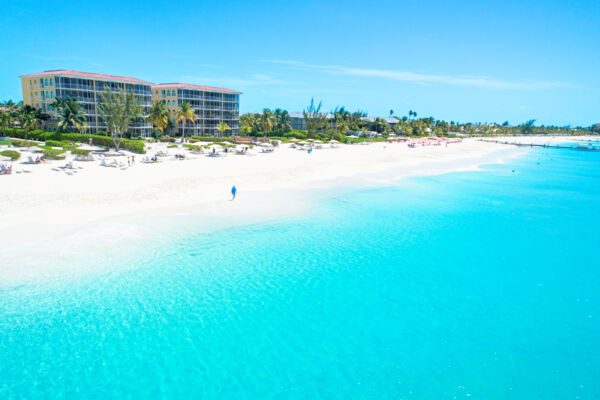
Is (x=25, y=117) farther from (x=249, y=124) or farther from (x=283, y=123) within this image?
(x=283, y=123)

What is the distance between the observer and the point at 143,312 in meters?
13.1

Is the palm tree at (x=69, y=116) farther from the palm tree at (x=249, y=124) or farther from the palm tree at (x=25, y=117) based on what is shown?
the palm tree at (x=249, y=124)

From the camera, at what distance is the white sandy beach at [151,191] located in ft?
69.9

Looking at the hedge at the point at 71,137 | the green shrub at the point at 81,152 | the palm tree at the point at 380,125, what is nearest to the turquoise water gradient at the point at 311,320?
the green shrub at the point at 81,152

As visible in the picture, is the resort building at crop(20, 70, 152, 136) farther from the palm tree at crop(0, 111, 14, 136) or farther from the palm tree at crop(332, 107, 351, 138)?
the palm tree at crop(332, 107, 351, 138)

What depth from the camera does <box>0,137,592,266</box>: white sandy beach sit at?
21297mm

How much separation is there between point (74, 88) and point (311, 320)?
63591 mm

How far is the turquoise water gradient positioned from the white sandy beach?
5.17 metres

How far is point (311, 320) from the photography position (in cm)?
1329

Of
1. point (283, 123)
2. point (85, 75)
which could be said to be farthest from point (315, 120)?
point (85, 75)

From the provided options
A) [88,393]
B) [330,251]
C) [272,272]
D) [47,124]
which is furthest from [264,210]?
[47,124]

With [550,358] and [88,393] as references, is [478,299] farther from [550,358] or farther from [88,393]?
[88,393]

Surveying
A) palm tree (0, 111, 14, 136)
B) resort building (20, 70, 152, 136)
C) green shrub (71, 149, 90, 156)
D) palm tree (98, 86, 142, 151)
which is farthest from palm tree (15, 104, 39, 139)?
green shrub (71, 149, 90, 156)

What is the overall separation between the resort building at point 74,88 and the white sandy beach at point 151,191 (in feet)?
75.1
